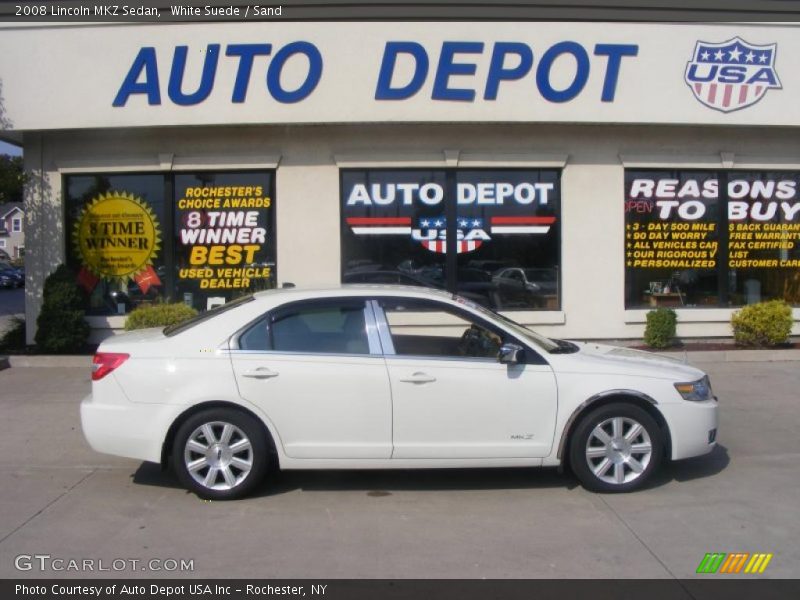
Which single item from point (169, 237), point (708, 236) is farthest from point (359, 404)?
point (708, 236)

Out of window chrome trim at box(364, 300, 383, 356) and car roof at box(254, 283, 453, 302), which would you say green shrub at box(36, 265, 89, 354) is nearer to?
car roof at box(254, 283, 453, 302)

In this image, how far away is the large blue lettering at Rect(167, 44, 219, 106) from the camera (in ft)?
38.6

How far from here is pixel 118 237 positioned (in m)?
12.9

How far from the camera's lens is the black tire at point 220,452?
5.89 meters

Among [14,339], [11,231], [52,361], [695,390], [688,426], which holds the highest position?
[11,231]

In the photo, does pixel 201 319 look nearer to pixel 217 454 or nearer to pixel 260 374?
pixel 260 374

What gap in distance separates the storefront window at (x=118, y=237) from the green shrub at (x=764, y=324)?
8993mm

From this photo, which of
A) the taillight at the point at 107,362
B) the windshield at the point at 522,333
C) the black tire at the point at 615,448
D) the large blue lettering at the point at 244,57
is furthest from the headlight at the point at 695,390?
the large blue lettering at the point at 244,57

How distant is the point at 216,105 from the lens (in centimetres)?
1185

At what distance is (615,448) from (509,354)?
112 cm

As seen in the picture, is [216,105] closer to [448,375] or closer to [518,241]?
[518,241]

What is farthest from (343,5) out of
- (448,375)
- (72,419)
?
(448,375)

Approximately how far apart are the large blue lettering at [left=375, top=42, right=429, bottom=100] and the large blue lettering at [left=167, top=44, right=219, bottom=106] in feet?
8.00

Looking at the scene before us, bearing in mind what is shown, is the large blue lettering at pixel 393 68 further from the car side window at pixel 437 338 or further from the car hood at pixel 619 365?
the car hood at pixel 619 365
